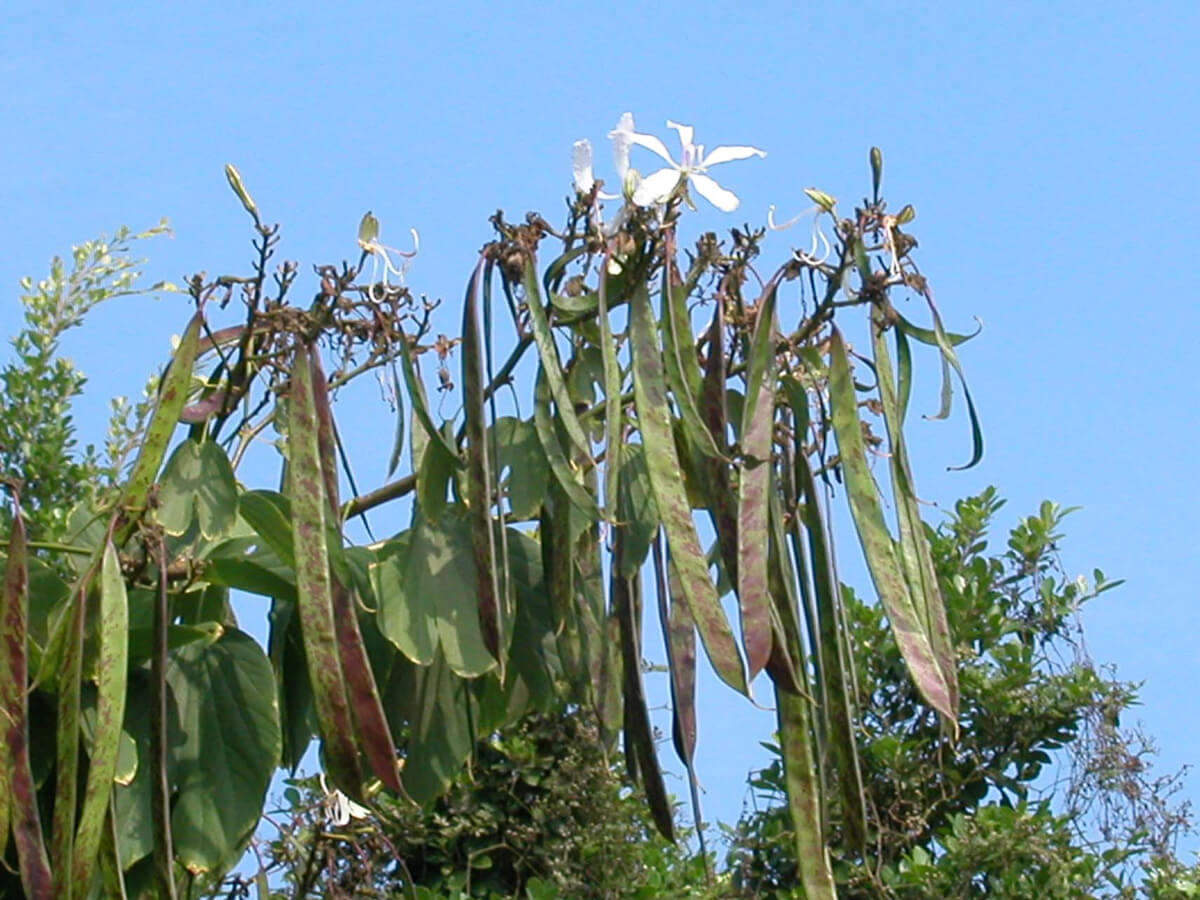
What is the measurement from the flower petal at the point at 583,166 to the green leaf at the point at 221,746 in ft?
1.77

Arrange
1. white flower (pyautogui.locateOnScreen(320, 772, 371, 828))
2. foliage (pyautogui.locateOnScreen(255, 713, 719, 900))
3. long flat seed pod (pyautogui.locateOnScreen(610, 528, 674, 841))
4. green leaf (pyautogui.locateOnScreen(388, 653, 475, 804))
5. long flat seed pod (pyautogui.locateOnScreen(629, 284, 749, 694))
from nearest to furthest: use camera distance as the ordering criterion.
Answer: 1. long flat seed pod (pyautogui.locateOnScreen(629, 284, 749, 694))
2. long flat seed pod (pyautogui.locateOnScreen(610, 528, 674, 841))
3. green leaf (pyautogui.locateOnScreen(388, 653, 475, 804))
4. white flower (pyautogui.locateOnScreen(320, 772, 371, 828))
5. foliage (pyautogui.locateOnScreen(255, 713, 719, 900))

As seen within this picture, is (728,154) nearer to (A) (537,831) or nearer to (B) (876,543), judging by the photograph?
(B) (876,543)

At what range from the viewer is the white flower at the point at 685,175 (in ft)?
5.75

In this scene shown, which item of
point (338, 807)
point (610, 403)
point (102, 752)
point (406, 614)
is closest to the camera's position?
point (102, 752)

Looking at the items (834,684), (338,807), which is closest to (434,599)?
(834,684)

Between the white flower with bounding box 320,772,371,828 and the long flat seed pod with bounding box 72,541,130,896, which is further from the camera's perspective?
the white flower with bounding box 320,772,371,828

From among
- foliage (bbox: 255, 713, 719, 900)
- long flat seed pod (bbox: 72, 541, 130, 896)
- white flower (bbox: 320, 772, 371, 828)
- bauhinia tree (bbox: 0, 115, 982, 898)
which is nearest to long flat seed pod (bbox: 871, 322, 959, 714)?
bauhinia tree (bbox: 0, 115, 982, 898)

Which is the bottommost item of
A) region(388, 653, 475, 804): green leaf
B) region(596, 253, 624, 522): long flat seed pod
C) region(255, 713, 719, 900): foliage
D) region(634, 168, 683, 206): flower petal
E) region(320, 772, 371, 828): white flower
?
region(388, 653, 475, 804): green leaf

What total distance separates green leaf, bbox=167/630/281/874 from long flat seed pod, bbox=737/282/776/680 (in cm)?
50

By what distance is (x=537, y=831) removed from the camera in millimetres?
3643

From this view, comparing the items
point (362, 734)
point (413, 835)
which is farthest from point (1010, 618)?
point (362, 734)

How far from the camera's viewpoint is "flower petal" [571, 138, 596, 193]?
5.84ft

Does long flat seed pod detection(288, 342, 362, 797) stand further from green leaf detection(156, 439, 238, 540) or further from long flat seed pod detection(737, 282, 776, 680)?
long flat seed pod detection(737, 282, 776, 680)

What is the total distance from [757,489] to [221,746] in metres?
0.57
